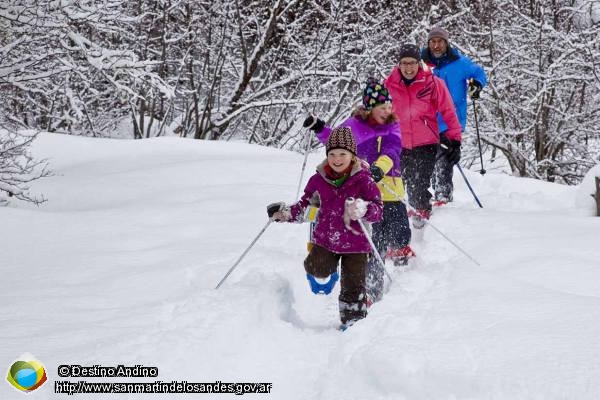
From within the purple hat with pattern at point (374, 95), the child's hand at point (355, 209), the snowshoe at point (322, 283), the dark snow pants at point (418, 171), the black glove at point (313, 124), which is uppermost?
the purple hat with pattern at point (374, 95)

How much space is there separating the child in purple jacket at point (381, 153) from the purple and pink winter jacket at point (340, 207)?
1.65 feet

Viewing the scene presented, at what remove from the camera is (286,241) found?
20.4 ft

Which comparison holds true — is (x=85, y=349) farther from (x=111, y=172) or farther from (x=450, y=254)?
(x=111, y=172)

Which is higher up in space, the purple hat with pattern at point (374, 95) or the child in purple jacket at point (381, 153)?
the purple hat with pattern at point (374, 95)

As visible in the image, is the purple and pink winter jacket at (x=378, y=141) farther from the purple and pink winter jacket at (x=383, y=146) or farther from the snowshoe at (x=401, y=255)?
the snowshoe at (x=401, y=255)

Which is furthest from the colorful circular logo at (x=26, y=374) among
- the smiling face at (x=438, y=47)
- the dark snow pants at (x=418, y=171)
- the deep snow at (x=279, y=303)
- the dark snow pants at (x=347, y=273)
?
the smiling face at (x=438, y=47)

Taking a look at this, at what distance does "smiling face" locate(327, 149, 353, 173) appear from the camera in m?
4.22

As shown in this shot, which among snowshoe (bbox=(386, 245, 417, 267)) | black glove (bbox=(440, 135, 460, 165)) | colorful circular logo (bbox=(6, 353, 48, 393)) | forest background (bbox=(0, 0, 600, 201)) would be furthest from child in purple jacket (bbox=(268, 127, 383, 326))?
forest background (bbox=(0, 0, 600, 201))

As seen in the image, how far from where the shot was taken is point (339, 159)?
422 centimetres

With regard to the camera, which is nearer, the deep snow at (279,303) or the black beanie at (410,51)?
the deep snow at (279,303)

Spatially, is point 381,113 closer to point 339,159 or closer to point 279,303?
point 339,159

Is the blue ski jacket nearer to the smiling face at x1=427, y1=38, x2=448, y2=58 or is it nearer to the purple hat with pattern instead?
the smiling face at x1=427, y1=38, x2=448, y2=58

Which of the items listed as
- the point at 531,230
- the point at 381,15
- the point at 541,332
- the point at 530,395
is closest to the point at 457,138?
the point at 531,230
